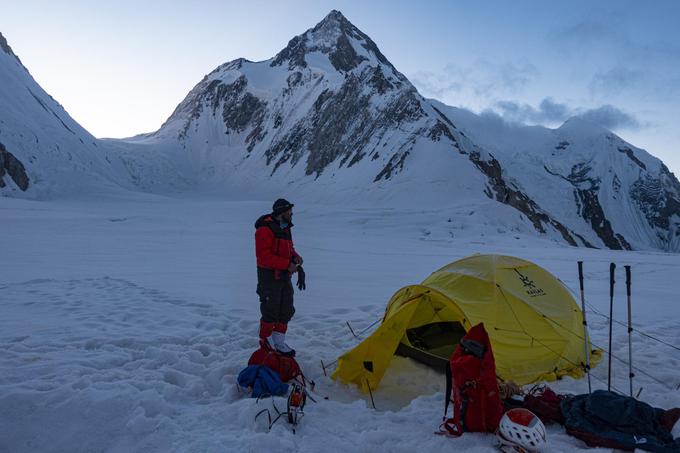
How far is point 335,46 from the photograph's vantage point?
8694 cm

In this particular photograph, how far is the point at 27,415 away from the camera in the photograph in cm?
426

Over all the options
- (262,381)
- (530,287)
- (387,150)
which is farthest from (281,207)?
(387,150)

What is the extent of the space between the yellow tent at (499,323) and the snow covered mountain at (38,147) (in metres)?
42.9

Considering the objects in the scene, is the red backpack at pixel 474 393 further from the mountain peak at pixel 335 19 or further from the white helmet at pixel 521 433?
the mountain peak at pixel 335 19

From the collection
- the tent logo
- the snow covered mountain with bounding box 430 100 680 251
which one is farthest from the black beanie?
the snow covered mountain with bounding box 430 100 680 251

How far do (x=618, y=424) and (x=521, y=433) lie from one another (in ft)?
3.18

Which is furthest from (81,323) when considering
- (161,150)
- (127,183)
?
(161,150)

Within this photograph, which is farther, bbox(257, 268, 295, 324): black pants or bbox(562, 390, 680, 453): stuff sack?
bbox(257, 268, 295, 324): black pants

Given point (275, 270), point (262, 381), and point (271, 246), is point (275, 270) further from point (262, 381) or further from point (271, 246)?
point (262, 381)

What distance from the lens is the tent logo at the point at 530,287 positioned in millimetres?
6554

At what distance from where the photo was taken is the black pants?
20.3ft

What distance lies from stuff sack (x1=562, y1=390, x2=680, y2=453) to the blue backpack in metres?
2.85

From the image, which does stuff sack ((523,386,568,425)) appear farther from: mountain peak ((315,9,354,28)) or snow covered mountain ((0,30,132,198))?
mountain peak ((315,9,354,28))

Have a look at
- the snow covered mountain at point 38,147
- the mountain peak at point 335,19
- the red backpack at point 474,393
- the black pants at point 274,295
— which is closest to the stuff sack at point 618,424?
the red backpack at point 474,393
